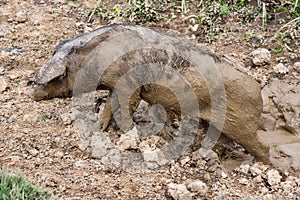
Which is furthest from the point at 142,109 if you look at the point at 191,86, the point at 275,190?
the point at 275,190

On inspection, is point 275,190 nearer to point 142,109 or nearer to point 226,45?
point 142,109

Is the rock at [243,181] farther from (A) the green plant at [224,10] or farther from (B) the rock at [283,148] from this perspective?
(A) the green plant at [224,10]

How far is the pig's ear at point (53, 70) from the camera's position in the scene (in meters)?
3.16

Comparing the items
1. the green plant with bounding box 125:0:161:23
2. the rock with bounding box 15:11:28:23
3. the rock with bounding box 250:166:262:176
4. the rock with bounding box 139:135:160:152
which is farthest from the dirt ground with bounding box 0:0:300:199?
the green plant with bounding box 125:0:161:23

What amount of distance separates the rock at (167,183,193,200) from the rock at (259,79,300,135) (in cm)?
108

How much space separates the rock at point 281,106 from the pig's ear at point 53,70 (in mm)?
1656

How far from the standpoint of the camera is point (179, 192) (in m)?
2.96

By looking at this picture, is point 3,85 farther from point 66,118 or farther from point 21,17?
point 21,17

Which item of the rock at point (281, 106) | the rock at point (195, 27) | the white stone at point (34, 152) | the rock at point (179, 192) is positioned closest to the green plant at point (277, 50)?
the rock at point (281, 106)

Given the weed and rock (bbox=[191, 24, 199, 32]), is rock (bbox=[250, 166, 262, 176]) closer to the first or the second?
the weed

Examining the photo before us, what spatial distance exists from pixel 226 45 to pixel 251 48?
0.77 feet

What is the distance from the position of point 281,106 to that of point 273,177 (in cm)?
88

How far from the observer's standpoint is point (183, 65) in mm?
3109

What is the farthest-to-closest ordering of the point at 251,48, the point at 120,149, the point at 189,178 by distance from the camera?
the point at 251,48
the point at 120,149
the point at 189,178
